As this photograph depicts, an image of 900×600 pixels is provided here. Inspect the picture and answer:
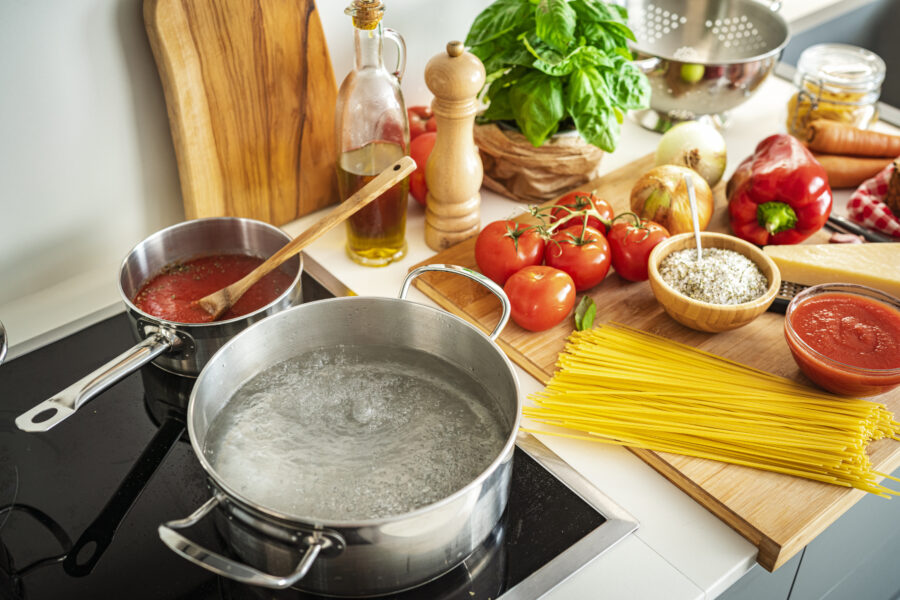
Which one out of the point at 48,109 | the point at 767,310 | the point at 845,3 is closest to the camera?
the point at 48,109

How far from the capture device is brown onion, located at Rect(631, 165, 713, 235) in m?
1.20

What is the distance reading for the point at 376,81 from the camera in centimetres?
108

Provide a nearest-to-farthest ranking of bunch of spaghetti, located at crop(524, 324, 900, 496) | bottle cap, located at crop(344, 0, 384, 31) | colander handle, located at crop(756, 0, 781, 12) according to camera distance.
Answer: bunch of spaghetti, located at crop(524, 324, 900, 496) → bottle cap, located at crop(344, 0, 384, 31) → colander handle, located at crop(756, 0, 781, 12)

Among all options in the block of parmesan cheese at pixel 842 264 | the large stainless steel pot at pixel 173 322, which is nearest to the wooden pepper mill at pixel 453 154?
the large stainless steel pot at pixel 173 322

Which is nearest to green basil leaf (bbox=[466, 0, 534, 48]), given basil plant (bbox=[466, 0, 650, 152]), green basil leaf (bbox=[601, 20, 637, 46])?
basil plant (bbox=[466, 0, 650, 152])

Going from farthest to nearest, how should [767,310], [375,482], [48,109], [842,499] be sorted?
1. [767,310]
2. [48,109]
3. [842,499]
4. [375,482]

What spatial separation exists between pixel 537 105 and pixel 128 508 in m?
0.77

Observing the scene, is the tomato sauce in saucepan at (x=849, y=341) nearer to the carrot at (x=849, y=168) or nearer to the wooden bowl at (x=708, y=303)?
the wooden bowl at (x=708, y=303)

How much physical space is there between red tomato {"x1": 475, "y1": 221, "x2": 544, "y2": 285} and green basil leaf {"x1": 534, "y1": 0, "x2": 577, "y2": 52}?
0.89 ft

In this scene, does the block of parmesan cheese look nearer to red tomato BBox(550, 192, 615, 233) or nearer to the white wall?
red tomato BBox(550, 192, 615, 233)

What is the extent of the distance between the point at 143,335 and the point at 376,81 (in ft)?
1.46

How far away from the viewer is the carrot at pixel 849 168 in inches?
53.6

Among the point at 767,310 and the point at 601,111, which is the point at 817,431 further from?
the point at 601,111

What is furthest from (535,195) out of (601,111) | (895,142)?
(895,142)
